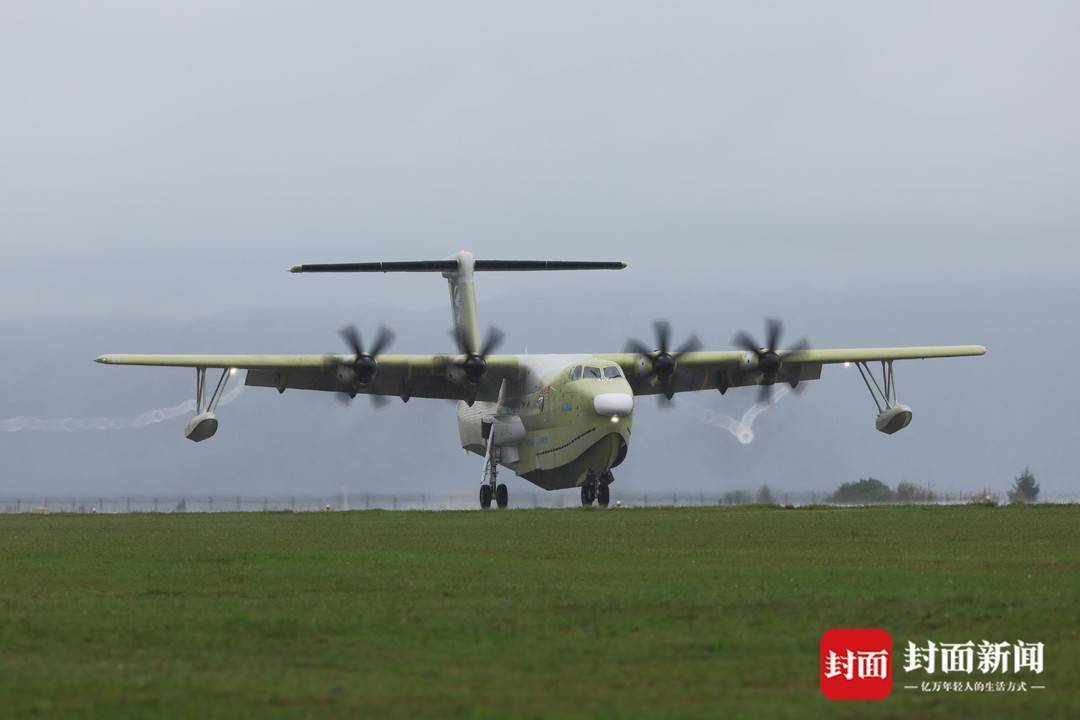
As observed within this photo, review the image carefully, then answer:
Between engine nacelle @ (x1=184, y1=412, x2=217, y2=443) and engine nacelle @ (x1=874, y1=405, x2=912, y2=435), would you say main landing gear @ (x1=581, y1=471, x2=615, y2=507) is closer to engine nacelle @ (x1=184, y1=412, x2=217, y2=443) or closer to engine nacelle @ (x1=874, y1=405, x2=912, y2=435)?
engine nacelle @ (x1=874, y1=405, x2=912, y2=435)

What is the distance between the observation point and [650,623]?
1315 cm

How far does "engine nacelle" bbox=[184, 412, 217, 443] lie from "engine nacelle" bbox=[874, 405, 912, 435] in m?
22.5

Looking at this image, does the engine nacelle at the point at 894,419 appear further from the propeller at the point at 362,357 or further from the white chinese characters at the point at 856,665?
the white chinese characters at the point at 856,665

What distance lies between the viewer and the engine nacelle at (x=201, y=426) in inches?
1752

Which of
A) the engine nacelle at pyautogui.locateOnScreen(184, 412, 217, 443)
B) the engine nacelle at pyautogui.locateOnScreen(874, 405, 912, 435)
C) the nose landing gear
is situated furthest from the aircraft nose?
the engine nacelle at pyautogui.locateOnScreen(184, 412, 217, 443)

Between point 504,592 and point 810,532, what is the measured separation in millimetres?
13044

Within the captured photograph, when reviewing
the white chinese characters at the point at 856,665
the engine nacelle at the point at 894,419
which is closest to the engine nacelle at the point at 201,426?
the engine nacelle at the point at 894,419

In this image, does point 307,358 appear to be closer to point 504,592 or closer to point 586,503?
point 586,503

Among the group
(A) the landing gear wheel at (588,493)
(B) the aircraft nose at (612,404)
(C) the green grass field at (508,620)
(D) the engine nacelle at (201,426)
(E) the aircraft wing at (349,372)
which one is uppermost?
(E) the aircraft wing at (349,372)

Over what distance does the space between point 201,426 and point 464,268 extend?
11845 millimetres

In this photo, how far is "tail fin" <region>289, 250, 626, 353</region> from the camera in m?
49.8

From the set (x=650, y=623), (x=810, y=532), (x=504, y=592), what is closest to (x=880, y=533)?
(x=810, y=532)

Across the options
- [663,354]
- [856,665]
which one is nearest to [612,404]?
[663,354]

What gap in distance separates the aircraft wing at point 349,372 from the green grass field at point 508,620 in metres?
19.8
